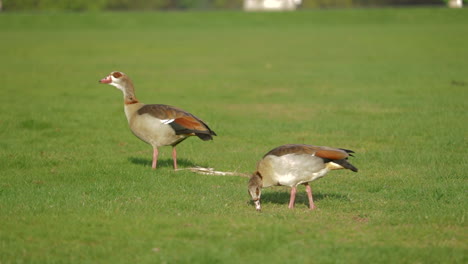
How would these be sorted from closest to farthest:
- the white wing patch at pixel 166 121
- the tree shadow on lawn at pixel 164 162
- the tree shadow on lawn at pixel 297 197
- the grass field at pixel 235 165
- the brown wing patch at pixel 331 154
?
the grass field at pixel 235 165, the brown wing patch at pixel 331 154, the tree shadow on lawn at pixel 297 197, the white wing patch at pixel 166 121, the tree shadow on lawn at pixel 164 162

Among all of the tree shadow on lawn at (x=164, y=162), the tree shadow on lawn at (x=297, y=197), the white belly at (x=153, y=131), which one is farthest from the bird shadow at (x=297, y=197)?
the tree shadow on lawn at (x=164, y=162)

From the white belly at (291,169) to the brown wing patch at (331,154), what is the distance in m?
0.07

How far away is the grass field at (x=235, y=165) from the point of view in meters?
7.29

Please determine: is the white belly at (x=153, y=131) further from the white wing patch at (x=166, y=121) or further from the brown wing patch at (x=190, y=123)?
Answer: the brown wing patch at (x=190, y=123)

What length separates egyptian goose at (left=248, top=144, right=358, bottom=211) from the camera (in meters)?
8.46

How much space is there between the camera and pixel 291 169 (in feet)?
28.1

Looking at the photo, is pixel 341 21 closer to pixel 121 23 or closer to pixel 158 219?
pixel 121 23

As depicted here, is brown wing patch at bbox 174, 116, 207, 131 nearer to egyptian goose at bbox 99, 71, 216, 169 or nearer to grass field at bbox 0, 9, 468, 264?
egyptian goose at bbox 99, 71, 216, 169

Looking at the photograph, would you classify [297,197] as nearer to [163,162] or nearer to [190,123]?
[190,123]

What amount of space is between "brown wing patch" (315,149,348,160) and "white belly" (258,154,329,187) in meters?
0.07

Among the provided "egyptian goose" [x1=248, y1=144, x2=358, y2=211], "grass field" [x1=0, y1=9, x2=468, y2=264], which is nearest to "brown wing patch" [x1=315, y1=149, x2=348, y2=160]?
"egyptian goose" [x1=248, y1=144, x2=358, y2=211]

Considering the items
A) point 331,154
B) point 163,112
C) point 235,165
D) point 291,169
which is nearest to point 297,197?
point 291,169

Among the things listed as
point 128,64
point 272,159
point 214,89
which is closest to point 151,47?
point 128,64

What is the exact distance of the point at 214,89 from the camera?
2428cm
